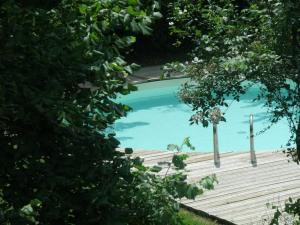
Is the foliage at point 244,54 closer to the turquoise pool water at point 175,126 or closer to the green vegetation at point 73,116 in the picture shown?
the green vegetation at point 73,116

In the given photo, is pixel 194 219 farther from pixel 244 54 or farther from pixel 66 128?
pixel 66 128

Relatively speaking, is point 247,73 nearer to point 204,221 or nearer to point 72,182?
point 72,182

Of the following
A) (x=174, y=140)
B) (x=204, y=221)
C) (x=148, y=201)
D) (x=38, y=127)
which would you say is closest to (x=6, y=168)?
(x=38, y=127)

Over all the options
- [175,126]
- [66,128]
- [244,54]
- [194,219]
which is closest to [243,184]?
[194,219]

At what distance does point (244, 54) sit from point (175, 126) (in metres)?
9.53

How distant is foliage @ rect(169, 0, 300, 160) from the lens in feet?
10.1

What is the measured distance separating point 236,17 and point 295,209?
1.12m

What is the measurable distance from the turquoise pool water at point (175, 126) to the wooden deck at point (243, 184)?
272 centimetres

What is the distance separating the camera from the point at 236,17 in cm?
346

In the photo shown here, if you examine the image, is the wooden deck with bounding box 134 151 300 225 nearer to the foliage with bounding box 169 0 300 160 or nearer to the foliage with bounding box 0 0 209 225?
the foliage with bounding box 169 0 300 160

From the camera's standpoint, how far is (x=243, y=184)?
6.69 metres

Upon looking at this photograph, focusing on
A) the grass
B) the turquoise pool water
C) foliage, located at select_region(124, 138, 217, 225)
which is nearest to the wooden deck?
the grass

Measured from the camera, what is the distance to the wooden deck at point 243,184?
579 cm

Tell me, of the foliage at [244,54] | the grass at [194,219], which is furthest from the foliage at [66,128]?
the grass at [194,219]
